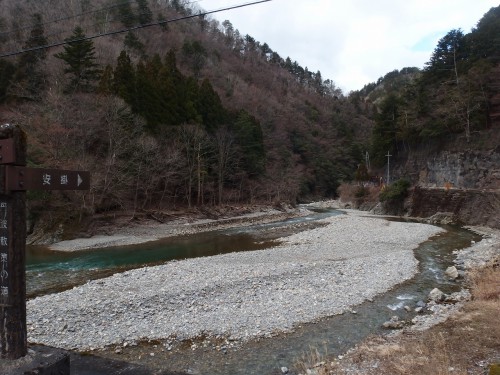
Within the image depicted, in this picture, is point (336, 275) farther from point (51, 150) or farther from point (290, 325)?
point (51, 150)

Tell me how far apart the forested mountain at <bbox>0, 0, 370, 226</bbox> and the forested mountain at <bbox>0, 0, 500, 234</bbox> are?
0.13 metres

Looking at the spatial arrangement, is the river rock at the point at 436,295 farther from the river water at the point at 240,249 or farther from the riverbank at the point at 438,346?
the riverbank at the point at 438,346

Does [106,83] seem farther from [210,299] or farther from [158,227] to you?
[210,299]

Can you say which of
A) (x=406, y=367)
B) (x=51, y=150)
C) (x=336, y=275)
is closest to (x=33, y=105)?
(x=51, y=150)

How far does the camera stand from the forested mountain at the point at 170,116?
23.8 m

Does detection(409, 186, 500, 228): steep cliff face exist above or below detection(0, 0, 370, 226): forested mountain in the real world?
below

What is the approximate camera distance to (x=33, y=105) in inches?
996

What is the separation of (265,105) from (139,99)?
125 ft

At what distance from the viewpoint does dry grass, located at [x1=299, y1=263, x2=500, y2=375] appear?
17.9 feet

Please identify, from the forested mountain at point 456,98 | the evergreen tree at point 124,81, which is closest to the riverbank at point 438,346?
the evergreen tree at point 124,81

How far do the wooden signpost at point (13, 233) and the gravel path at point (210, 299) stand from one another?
3705mm

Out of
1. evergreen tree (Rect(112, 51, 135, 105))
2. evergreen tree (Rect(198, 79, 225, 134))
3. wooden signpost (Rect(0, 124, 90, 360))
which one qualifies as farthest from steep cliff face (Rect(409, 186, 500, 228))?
evergreen tree (Rect(112, 51, 135, 105))

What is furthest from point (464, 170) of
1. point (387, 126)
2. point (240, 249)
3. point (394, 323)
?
point (394, 323)

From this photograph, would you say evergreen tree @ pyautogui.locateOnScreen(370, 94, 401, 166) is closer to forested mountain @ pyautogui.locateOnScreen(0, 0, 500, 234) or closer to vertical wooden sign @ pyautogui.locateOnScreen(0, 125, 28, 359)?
forested mountain @ pyautogui.locateOnScreen(0, 0, 500, 234)
